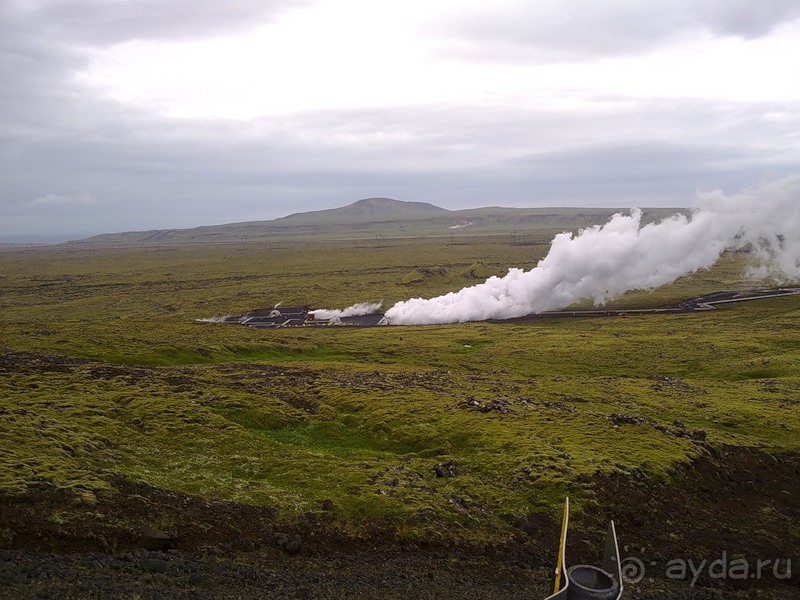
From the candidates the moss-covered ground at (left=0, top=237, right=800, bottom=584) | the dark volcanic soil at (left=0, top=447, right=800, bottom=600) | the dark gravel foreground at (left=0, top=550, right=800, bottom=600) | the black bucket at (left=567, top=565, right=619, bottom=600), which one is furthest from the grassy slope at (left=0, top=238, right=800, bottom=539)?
the black bucket at (left=567, top=565, right=619, bottom=600)

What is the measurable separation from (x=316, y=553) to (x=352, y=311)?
10413 centimetres

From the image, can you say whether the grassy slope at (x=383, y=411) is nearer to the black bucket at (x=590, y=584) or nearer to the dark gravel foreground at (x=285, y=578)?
the dark gravel foreground at (x=285, y=578)

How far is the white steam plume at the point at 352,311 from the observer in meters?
121

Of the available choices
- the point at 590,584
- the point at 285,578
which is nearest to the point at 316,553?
the point at 285,578

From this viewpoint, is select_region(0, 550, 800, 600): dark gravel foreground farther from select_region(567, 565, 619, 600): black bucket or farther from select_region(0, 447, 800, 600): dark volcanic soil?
select_region(567, 565, 619, 600): black bucket

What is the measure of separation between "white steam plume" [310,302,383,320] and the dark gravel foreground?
318 ft

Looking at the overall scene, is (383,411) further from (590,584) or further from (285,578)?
(590,584)

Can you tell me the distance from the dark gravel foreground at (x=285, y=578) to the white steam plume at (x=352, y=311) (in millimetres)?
96831

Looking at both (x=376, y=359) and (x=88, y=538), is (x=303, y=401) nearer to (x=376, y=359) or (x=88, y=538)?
(x=88, y=538)

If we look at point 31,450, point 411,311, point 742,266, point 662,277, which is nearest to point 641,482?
point 31,450

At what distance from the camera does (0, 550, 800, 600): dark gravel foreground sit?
18656mm

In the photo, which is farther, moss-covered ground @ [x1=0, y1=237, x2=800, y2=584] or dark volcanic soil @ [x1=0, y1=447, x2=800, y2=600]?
moss-covered ground @ [x1=0, y1=237, x2=800, y2=584]

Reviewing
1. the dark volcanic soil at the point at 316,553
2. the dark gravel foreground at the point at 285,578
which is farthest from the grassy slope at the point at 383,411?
the dark gravel foreground at the point at 285,578

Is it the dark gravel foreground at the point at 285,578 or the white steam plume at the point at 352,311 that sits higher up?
the white steam plume at the point at 352,311
